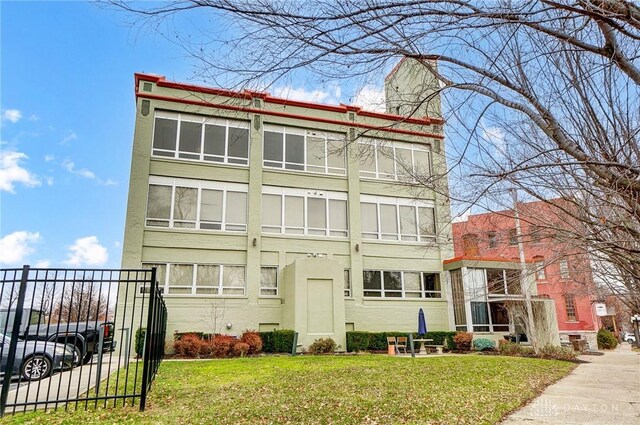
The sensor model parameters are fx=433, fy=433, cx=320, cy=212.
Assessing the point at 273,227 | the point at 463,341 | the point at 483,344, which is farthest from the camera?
the point at 273,227

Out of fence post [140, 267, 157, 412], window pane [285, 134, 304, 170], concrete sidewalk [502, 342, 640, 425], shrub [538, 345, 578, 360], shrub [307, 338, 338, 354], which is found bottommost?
concrete sidewalk [502, 342, 640, 425]

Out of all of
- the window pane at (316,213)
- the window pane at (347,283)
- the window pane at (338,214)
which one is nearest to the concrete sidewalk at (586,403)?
the window pane at (347,283)

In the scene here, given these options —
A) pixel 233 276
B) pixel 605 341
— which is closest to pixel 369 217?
pixel 233 276

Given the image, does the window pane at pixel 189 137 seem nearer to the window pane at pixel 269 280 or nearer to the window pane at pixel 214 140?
the window pane at pixel 214 140

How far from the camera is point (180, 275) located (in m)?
19.4

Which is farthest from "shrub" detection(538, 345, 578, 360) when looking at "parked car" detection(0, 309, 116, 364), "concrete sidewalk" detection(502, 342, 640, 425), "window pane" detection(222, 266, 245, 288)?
"parked car" detection(0, 309, 116, 364)

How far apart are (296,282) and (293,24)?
52.5 feet

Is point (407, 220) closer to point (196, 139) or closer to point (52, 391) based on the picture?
point (196, 139)

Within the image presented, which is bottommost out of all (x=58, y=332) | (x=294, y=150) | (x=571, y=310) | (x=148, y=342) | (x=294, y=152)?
(x=148, y=342)

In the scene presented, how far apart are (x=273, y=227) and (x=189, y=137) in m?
5.98

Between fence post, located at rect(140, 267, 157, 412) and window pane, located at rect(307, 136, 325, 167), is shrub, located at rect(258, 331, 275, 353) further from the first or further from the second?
fence post, located at rect(140, 267, 157, 412)

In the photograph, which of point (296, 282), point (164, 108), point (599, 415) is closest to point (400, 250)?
point (296, 282)

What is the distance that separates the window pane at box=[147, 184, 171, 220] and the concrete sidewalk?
54.0 feet

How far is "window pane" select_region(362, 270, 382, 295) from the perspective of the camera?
22.0m
